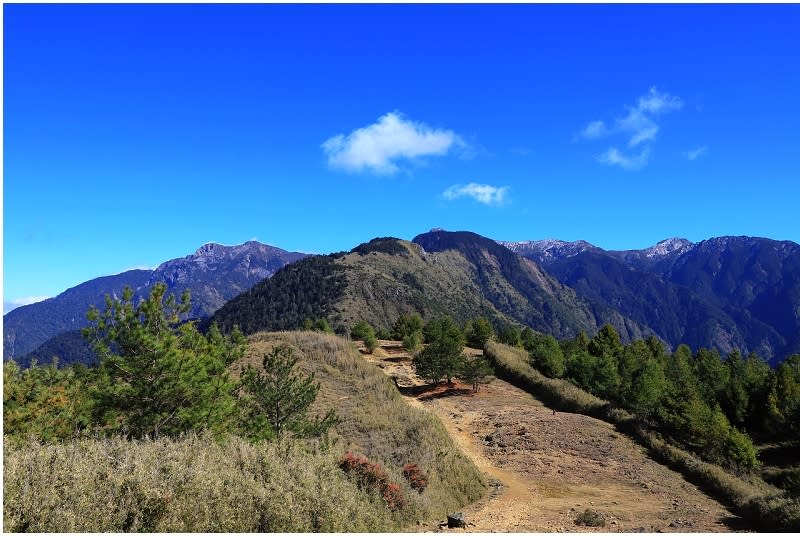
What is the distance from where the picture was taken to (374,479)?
1366cm

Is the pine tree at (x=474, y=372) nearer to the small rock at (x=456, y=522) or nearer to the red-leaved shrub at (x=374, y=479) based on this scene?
the small rock at (x=456, y=522)

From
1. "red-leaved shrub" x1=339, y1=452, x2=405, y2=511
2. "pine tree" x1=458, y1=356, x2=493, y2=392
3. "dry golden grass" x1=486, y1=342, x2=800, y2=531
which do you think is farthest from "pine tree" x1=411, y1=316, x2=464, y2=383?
"red-leaved shrub" x1=339, y1=452, x2=405, y2=511

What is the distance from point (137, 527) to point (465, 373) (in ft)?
101

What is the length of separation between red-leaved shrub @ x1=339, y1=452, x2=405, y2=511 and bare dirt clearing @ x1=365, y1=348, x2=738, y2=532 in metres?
1.15

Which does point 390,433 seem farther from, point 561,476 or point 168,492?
point 168,492

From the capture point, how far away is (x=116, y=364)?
13.1m

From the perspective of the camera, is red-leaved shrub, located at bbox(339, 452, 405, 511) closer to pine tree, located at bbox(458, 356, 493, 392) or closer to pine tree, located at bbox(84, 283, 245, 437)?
pine tree, located at bbox(84, 283, 245, 437)

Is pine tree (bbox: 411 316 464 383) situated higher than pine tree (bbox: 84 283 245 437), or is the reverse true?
pine tree (bbox: 84 283 245 437)

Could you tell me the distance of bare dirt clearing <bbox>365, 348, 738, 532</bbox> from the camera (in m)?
14.9

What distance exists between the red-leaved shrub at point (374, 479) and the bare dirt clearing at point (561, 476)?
45.4 inches

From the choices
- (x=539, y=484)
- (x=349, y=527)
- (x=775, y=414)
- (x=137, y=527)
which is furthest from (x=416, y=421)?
(x=775, y=414)

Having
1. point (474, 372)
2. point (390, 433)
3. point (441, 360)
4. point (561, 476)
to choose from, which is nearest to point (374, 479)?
point (390, 433)

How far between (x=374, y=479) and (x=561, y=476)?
10158 millimetres

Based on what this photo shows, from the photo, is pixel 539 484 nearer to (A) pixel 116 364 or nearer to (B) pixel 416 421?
(B) pixel 416 421
